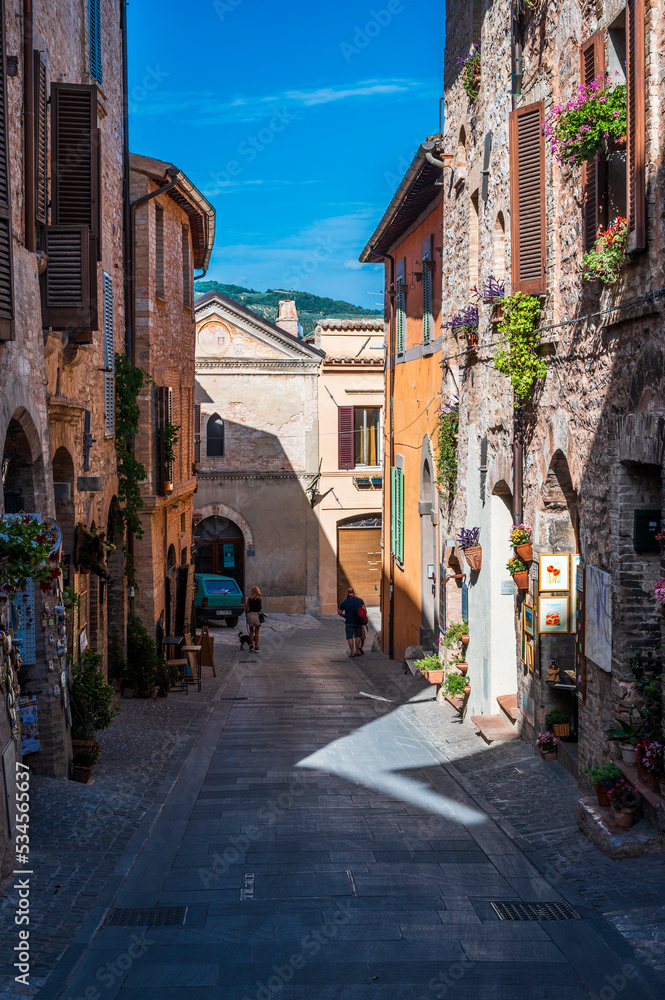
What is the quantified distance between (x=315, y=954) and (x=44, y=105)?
28.1ft

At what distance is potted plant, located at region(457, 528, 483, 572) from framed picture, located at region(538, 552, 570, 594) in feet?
9.17

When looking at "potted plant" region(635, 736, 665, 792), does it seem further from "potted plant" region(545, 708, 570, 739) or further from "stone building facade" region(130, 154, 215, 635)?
"stone building facade" region(130, 154, 215, 635)

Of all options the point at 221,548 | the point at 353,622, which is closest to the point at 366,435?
the point at 221,548

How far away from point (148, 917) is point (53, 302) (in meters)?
6.23

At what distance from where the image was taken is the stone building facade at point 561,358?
745 centimetres

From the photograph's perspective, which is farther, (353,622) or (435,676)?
(353,622)

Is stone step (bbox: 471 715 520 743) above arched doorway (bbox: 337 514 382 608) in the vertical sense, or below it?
below

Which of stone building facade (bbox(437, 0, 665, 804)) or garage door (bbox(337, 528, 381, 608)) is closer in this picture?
stone building facade (bbox(437, 0, 665, 804))

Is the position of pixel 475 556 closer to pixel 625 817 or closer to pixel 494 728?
pixel 494 728

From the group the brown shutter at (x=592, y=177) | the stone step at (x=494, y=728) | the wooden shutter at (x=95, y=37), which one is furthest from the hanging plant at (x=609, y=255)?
the wooden shutter at (x=95, y=37)

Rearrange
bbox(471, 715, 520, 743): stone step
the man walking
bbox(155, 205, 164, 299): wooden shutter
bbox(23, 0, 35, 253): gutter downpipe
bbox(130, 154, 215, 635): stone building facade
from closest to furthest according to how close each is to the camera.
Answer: bbox(23, 0, 35, 253): gutter downpipe → bbox(471, 715, 520, 743): stone step → bbox(130, 154, 215, 635): stone building facade → bbox(155, 205, 164, 299): wooden shutter → the man walking

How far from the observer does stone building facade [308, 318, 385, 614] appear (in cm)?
3281

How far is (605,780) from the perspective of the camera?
25.1 ft

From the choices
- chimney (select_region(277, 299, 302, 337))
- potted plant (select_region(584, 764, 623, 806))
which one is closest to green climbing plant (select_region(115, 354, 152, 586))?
potted plant (select_region(584, 764, 623, 806))
